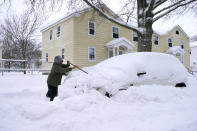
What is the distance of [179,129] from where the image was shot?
298 centimetres

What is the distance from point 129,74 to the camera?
4.84m

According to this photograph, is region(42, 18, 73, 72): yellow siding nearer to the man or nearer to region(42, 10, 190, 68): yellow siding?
region(42, 10, 190, 68): yellow siding

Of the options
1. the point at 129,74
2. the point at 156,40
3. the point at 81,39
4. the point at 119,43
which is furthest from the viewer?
the point at 156,40

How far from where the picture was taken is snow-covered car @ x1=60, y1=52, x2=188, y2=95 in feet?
14.6

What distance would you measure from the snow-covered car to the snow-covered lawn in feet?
0.85

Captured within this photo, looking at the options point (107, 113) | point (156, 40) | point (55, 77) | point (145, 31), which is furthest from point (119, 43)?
point (107, 113)

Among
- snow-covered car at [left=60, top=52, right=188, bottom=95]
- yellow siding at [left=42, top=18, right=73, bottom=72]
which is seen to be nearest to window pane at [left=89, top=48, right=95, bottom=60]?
yellow siding at [left=42, top=18, right=73, bottom=72]

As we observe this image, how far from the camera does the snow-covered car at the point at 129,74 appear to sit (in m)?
4.46

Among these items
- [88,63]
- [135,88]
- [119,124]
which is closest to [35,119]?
[119,124]

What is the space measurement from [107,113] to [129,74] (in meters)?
1.59

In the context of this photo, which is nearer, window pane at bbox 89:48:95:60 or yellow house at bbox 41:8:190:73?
yellow house at bbox 41:8:190:73

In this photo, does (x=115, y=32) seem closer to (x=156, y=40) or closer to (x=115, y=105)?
(x=156, y=40)

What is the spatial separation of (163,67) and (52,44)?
15351 mm

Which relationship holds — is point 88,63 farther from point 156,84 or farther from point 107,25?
point 156,84
